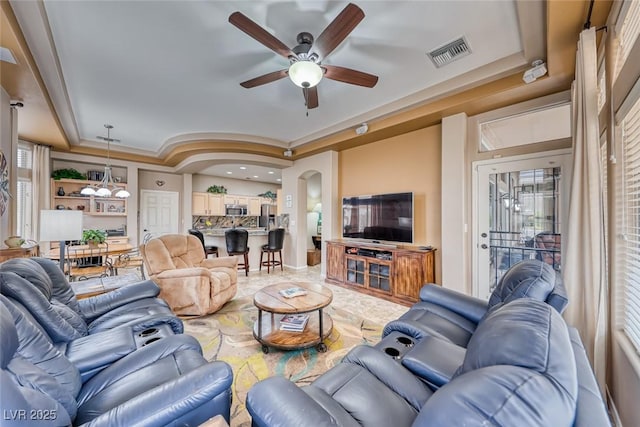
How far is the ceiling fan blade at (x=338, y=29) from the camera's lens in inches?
70.0

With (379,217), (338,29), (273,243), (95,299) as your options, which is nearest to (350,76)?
(338,29)

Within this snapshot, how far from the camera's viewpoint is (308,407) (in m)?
0.99

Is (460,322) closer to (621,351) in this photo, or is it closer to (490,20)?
(621,351)

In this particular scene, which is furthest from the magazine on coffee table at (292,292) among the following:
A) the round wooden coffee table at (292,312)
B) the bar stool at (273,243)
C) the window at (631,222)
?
the bar stool at (273,243)

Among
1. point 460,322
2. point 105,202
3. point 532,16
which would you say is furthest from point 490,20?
point 105,202

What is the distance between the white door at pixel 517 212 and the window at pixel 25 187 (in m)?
7.34

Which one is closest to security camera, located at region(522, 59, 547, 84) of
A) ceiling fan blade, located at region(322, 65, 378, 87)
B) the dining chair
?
ceiling fan blade, located at region(322, 65, 378, 87)

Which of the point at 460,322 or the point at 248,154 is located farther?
the point at 248,154

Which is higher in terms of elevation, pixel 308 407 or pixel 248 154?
pixel 248 154

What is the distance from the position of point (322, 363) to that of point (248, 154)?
4519 millimetres

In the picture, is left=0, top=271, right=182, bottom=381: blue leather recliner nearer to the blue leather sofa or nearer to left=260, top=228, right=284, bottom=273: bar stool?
the blue leather sofa

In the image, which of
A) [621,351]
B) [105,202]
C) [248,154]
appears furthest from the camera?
[105,202]

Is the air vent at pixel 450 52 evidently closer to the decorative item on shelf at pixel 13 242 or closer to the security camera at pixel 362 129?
the security camera at pixel 362 129

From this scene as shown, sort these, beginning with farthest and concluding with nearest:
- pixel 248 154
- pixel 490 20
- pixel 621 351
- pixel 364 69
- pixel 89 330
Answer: pixel 248 154 → pixel 364 69 → pixel 490 20 → pixel 89 330 → pixel 621 351
